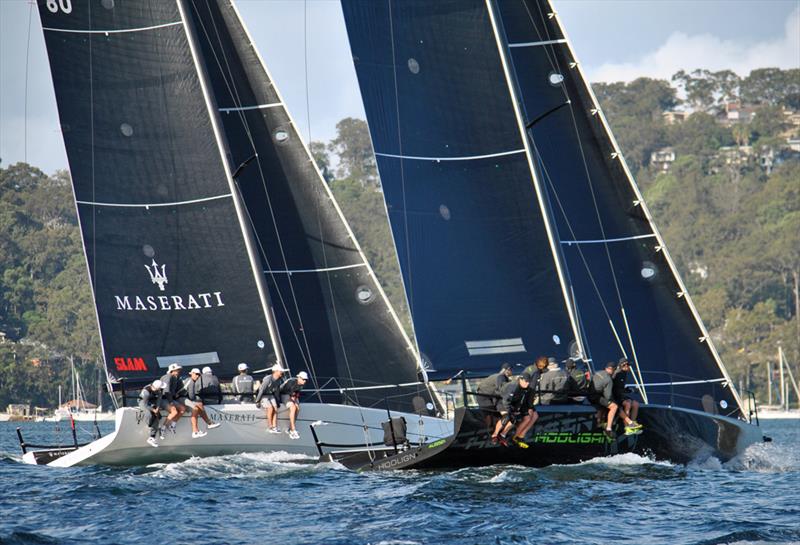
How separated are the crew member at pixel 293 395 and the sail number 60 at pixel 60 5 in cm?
670

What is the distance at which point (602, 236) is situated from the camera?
67.7 feet

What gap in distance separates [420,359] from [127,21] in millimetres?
6961

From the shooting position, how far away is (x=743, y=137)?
117500 mm

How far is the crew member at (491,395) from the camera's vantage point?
1694 centimetres

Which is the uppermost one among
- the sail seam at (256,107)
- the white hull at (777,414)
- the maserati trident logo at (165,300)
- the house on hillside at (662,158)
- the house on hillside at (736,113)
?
the house on hillside at (736,113)

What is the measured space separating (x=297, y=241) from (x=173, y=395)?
4348 mm

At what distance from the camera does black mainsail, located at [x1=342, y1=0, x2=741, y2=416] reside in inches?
794

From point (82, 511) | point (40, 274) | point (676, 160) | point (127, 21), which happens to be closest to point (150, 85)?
point (127, 21)

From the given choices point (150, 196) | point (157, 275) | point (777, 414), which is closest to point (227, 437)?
point (157, 275)

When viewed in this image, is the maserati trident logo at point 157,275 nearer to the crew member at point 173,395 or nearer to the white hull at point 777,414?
the crew member at point 173,395

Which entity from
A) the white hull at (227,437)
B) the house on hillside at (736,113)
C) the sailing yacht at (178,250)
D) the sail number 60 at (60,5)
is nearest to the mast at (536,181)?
the sailing yacht at (178,250)

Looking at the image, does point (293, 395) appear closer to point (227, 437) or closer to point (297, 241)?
point (227, 437)

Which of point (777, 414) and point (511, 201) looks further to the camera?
point (777, 414)

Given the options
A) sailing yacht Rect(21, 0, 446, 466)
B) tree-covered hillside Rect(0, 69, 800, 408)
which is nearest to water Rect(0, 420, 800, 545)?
sailing yacht Rect(21, 0, 446, 466)
